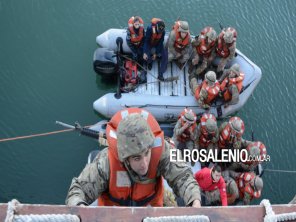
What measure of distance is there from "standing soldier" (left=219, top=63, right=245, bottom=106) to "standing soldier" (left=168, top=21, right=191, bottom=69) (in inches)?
33.6

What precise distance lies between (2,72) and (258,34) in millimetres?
5189

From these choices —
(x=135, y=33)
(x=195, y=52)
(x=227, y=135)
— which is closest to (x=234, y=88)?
(x=227, y=135)

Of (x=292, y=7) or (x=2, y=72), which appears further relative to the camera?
(x=292, y=7)

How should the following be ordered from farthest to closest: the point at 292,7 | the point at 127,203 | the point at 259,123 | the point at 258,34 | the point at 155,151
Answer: the point at 292,7 < the point at 258,34 < the point at 259,123 < the point at 127,203 < the point at 155,151

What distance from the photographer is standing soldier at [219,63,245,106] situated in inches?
233

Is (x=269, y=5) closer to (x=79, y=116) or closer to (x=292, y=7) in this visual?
(x=292, y=7)

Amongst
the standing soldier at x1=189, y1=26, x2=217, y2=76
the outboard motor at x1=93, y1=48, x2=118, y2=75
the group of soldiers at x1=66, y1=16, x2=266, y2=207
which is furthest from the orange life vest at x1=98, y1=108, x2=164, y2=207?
the standing soldier at x1=189, y1=26, x2=217, y2=76

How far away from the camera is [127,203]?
248 cm

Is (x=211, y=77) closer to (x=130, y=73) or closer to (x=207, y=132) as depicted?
(x=207, y=132)

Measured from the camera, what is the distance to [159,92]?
6.30m

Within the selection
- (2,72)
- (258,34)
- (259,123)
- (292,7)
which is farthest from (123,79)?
(292,7)

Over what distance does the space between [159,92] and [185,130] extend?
1.09 m

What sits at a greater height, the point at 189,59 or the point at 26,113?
the point at 189,59

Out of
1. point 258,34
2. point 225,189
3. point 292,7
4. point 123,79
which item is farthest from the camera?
point 292,7
